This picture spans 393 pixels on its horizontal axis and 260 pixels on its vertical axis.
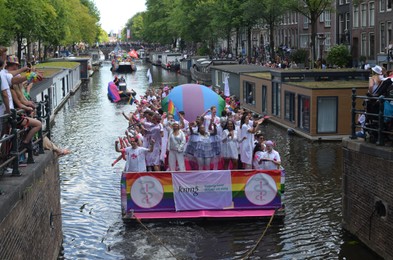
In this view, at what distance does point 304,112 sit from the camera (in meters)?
30.5

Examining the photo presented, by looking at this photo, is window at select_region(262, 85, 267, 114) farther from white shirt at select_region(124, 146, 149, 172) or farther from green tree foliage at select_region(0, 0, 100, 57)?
white shirt at select_region(124, 146, 149, 172)

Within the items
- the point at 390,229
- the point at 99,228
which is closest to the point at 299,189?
the point at 99,228

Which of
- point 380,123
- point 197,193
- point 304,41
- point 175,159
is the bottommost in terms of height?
point 197,193

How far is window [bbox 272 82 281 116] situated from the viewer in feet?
115

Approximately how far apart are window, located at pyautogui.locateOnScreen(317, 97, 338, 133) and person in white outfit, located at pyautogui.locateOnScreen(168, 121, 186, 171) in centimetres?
1318

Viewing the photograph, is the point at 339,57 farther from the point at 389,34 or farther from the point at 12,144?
the point at 12,144

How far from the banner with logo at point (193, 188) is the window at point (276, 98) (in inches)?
755

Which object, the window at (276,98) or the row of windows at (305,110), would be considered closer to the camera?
the row of windows at (305,110)

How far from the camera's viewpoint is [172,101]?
25.0m

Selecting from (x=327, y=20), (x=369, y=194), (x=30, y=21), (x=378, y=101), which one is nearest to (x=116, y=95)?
(x=30, y=21)

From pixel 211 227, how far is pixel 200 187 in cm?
91

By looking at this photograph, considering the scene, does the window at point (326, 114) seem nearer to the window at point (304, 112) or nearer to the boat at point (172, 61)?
the window at point (304, 112)

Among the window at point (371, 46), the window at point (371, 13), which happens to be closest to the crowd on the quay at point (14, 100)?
the window at point (371, 46)

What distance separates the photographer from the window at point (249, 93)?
40.9 meters
